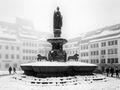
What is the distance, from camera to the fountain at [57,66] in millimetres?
17734

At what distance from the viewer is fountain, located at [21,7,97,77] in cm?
1773

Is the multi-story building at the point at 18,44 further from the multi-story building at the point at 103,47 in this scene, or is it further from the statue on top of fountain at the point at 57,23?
the statue on top of fountain at the point at 57,23

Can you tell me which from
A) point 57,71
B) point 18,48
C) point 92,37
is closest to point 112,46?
point 92,37

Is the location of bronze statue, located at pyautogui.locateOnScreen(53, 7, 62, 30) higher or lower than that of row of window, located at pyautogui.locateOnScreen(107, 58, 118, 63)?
higher

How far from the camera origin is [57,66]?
17.7 m

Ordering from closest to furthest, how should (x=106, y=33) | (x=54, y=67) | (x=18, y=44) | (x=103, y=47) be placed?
(x=54, y=67)
(x=103, y=47)
(x=106, y=33)
(x=18, y=44)

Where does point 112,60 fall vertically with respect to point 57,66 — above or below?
below

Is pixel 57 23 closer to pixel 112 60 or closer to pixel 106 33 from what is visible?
pixel 112 60

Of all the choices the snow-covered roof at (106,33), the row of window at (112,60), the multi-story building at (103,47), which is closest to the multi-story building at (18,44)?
the multi-story building at (103,47)

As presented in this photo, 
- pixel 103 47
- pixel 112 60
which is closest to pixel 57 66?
pixel 112 60

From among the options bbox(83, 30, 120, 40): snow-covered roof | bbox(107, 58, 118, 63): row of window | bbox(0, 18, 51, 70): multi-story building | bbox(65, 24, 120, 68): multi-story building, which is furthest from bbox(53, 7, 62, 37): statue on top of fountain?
bbox(0, 18, 51, 70): multi-story building

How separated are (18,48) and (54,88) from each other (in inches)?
2350

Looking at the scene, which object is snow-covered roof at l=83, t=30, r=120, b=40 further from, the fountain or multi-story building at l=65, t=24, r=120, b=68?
the fountain

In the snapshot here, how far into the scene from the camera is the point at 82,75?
19.5 metres
